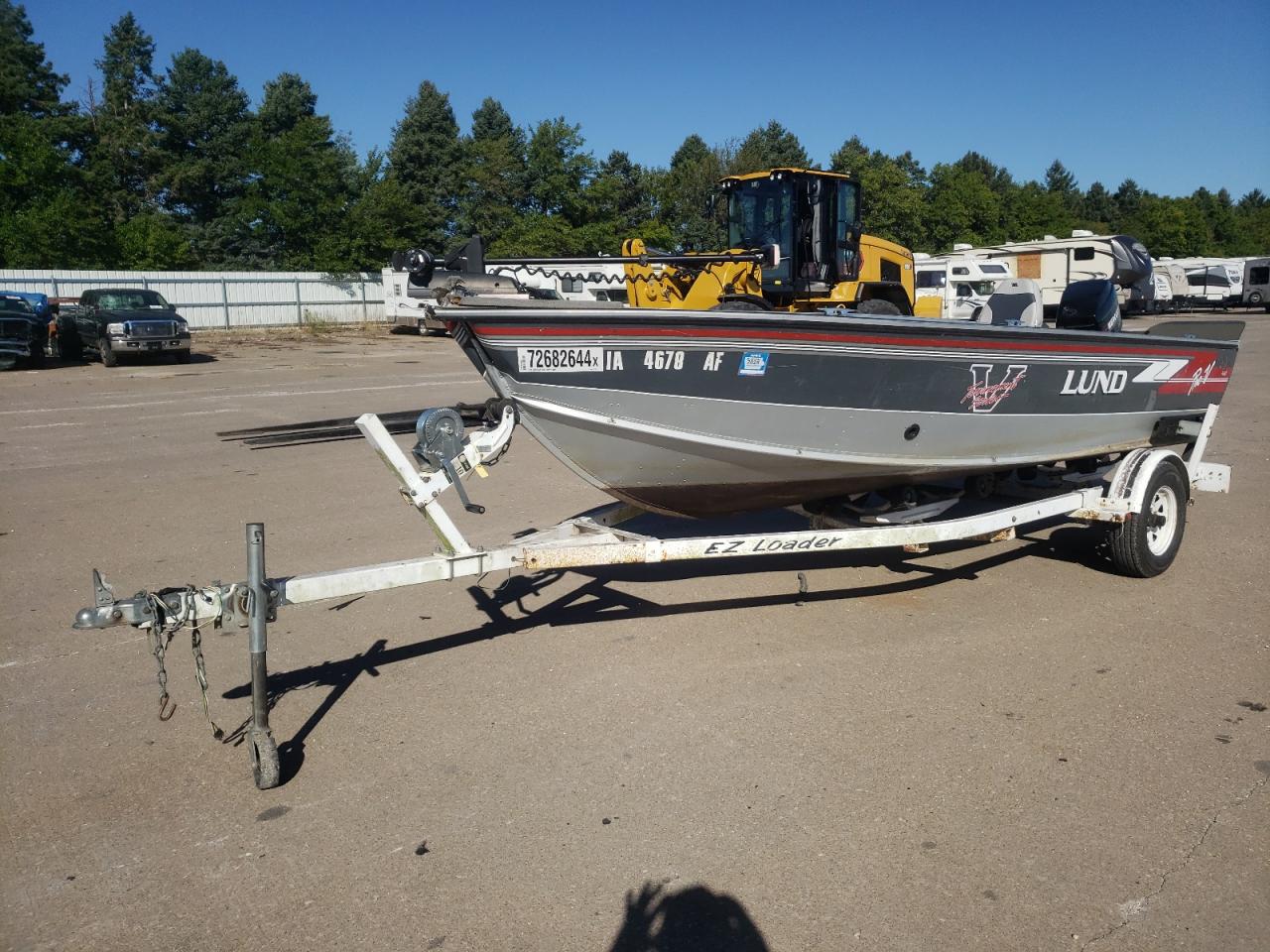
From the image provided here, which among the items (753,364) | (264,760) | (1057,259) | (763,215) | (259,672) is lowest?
(264,760)

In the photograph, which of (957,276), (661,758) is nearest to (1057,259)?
(957,276)

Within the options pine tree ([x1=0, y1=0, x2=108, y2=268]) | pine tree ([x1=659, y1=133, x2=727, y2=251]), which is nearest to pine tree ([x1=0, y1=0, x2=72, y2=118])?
pine tree ([x1=0, y1=0, x2=108, y2=268])

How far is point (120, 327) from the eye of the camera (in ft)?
73.0

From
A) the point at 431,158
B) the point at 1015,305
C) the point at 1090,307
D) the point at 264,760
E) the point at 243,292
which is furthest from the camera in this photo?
the point at 431,158

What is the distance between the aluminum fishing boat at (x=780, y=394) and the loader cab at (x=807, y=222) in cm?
437

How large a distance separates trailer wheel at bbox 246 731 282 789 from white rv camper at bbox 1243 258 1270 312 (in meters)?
54.0

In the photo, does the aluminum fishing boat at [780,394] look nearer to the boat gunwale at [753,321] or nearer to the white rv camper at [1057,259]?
the boat gunwale at [753,321]

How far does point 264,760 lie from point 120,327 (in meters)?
21.4

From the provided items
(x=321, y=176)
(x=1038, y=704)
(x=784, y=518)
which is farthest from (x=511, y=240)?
(x=1038, y=704)

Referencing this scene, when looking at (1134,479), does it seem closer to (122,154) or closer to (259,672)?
(259,672)

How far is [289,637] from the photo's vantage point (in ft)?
18.0

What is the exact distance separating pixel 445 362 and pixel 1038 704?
20.1 m

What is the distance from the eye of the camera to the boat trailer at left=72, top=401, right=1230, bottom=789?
12.6 feet

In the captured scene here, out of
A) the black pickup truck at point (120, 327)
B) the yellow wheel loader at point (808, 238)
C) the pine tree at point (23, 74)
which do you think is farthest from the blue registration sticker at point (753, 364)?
the pine tree at point (23, 74)
